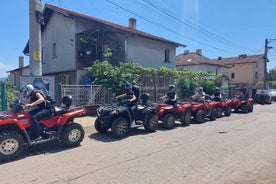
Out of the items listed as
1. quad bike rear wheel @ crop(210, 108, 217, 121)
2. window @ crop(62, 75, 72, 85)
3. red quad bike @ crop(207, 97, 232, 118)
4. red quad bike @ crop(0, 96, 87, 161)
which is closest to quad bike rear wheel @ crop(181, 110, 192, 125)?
quad bike rear wheel @ crop(210, 108, 217, 121)

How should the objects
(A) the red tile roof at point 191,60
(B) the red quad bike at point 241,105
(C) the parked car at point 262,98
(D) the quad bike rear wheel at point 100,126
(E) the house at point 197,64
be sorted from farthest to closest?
(A) the red tile roof at point 191,60, (E) the house at point 197,64, (C) the parked car at point 262,98, (B) the red quad bike at point 241,105, (D) the quad bike rear wheel at point 100,126

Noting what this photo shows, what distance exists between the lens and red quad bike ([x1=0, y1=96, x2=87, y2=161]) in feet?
18.3

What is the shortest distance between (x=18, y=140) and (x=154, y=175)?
3.13m

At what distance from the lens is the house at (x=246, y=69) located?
4406 cm

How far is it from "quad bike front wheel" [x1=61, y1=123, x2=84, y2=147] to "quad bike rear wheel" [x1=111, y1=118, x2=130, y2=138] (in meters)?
1.15

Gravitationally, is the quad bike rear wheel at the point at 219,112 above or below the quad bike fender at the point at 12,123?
below

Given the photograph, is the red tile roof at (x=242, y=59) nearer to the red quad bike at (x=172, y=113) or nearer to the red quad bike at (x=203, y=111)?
the red quad bike at (x=203, y=111)

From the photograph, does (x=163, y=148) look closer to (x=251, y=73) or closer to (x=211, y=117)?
(x=211, y=117)

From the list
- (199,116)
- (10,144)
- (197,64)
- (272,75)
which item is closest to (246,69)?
(272,75)

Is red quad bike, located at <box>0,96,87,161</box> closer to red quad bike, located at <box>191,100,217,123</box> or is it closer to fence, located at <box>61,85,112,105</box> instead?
fence, located at <box>61,85,112,105</box>

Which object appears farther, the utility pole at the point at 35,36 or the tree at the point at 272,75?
the tree at the point at 272,75

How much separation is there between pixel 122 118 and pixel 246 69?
4184cm

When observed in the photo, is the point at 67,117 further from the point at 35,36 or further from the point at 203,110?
the point at 203,110

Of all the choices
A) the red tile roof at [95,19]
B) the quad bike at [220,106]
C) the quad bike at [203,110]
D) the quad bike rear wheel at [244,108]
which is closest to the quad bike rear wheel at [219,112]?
the quad bike at [220,106]
